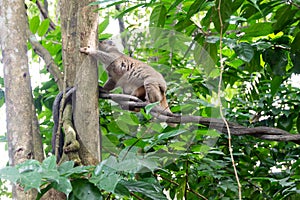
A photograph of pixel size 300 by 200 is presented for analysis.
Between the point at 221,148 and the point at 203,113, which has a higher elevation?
the point at 203,113

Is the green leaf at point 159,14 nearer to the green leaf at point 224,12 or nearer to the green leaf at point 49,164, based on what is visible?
the green leaf at point 224,12

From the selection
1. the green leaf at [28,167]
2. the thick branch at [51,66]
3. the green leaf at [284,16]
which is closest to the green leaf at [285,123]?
the green leaf at [284,16]

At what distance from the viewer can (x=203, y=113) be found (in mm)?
2500

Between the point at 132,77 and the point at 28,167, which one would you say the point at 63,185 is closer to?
the point at 28,167

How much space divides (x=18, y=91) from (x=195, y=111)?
1178 millimetres

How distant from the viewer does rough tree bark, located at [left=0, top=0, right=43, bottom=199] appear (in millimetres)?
1615

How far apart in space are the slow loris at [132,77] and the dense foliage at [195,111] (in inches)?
3.6

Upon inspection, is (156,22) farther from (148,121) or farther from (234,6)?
(148,121)

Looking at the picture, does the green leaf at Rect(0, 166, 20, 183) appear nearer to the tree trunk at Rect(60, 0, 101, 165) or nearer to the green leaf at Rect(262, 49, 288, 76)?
the tree trunk at Rect(60, 0, 101, 165)

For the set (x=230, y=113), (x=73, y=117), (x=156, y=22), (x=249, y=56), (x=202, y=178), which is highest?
(x=156, y=22)

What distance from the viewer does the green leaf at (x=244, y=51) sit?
1877 mm

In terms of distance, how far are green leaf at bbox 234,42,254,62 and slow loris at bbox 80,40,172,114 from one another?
110 centimetres

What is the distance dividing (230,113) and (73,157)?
145cm

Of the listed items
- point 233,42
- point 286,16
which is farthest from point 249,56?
point 286,16
